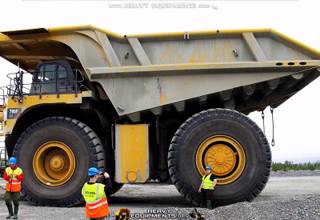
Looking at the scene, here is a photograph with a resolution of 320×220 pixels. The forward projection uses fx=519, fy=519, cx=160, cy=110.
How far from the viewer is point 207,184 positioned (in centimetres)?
977

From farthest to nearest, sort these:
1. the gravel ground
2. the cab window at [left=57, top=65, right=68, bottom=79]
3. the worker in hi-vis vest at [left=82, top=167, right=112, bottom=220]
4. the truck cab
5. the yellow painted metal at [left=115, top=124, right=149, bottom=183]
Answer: the cab window at [left=57, top=65, right=68, bottom=79] < the truck cab < the yellow painted metal at [left=115, top=124, right=149, bottom=183] < the gravel ground < the worker in hi-vis vest at [left=82, top=167, right=112, bottom=220]

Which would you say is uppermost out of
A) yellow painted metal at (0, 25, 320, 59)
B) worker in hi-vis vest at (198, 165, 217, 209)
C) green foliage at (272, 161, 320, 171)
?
yellow painted metal at (0, 25, 320, 59)

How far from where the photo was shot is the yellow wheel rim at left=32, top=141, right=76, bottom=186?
35.3 feet

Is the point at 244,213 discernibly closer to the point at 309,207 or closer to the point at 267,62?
the point at 309,207

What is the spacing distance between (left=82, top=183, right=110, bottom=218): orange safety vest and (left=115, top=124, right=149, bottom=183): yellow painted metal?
135 inches

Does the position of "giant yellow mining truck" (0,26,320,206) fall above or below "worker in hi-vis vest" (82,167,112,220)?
above

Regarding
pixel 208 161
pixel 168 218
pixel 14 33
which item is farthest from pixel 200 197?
pixel 14 33

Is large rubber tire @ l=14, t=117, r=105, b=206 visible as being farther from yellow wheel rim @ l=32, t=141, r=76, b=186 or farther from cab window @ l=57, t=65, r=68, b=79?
cab window @ l=57, t=65, r=68, b=79

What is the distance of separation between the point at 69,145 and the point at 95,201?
12.8 feet

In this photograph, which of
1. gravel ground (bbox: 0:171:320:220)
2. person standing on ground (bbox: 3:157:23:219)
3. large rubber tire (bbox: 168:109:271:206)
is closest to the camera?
gravel ground (bbox: 0:171:320:220)

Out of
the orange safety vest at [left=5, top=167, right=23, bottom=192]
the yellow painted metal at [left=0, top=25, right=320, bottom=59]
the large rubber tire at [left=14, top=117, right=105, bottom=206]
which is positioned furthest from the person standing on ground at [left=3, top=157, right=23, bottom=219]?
the yellow painted metal at [left=0, top=25, right=320, bottom=59]

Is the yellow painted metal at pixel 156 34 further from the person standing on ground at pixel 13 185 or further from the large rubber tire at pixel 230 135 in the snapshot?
the person standing on ground at pixel 13 185

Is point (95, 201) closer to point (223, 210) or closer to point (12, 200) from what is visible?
point (223, 210)

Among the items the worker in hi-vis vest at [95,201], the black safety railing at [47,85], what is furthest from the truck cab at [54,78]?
the worker in hi-vis vest at [95,201]
